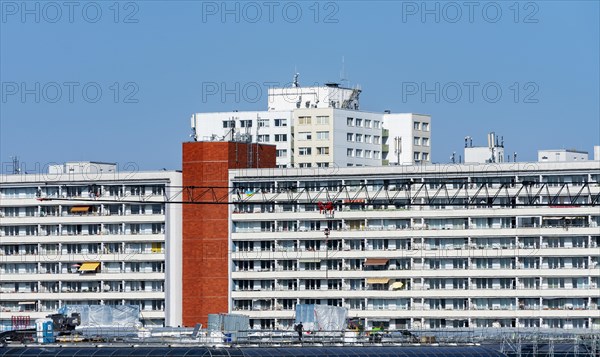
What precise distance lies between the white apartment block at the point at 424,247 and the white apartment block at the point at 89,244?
809cm

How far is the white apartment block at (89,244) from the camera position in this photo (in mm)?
181625

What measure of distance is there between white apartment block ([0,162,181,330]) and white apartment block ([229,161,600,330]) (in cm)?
809

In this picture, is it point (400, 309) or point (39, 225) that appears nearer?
point (400, 309)

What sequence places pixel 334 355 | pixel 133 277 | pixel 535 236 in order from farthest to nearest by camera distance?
1. pixel 133 277
2. pixel 535 236
3. pixel 334 355

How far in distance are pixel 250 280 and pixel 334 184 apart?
44.2 feet

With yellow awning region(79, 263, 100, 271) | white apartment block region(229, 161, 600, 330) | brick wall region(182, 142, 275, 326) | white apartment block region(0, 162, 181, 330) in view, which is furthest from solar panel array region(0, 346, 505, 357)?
yellow awning region(79, 263, 100, 271)

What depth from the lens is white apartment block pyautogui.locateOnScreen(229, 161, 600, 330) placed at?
550ft

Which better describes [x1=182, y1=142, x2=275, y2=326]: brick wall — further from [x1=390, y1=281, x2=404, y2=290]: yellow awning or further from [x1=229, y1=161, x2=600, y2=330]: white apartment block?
[x1=390, y1=281, x2=404, y2=290]: yellow awning

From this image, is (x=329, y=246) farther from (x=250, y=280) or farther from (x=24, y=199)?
(x=24, y=199)

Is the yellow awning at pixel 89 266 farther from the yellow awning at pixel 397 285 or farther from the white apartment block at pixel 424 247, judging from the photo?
the yellow awning at pixel 397 285

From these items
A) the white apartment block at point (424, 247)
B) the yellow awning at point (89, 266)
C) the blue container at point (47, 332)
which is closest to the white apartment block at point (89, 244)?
the yellow awning at point (89, 266)

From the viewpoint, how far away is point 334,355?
4360 inches

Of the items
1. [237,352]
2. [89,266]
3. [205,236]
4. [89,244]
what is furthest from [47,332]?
[89,244]

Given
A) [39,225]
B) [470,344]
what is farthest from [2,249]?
[470,344]
